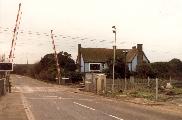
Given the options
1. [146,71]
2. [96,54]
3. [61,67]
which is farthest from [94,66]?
[146,71]

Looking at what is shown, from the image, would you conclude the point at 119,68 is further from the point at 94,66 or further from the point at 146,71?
the point at 94,66

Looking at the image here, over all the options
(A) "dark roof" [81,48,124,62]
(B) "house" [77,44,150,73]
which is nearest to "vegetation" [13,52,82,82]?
→ (B) "house" [77,44,150,73]

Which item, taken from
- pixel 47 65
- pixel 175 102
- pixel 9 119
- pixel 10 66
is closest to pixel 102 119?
pixel 9 119

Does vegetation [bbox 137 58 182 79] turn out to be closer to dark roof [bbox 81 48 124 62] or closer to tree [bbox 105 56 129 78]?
tree [bbox 105 56 129 78]

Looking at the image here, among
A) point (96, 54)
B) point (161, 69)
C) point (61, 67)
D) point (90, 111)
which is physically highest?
point (96, 54)

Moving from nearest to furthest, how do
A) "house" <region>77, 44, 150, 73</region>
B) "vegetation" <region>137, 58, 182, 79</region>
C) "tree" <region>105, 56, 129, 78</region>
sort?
"vegetation" <region>137, 58, 182, 79</region> → "tree" <region>105, 56, 129, 78</region> → "house" <region>77, 44, 150, 73</region>

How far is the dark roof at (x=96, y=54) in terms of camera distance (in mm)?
111438

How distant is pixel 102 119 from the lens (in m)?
23.5

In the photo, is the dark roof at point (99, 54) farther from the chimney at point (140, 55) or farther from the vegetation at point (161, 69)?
the vegetation at point (161, 69)

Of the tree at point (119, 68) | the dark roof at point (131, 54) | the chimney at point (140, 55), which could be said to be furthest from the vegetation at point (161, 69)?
the dark roof at point (131, 54)

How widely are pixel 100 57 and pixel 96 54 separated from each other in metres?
1.91

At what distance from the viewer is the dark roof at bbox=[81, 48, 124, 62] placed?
111m

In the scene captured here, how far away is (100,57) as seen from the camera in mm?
112500

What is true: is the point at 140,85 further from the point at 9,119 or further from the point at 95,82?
the point at 9,119
